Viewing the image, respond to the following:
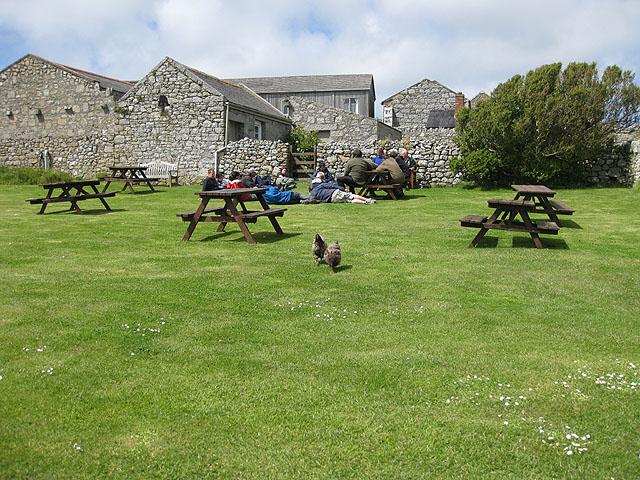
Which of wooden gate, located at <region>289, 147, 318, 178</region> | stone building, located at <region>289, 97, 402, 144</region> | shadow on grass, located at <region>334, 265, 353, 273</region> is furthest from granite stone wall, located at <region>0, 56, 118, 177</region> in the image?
shadow on grass, located at <region>334, 265, 353, 273</region>

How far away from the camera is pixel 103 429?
346cm

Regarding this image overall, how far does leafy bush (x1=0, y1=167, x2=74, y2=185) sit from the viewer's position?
24572 millimetres

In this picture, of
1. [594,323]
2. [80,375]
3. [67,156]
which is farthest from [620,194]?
[67,156]

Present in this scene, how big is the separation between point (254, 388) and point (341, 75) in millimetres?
52513

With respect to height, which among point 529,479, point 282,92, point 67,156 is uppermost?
point 282,92

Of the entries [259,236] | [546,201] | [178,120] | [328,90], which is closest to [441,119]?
[328,90]

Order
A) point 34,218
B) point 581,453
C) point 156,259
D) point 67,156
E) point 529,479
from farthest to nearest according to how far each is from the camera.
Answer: point 67,156 < point 34,218 < point 156,259 < point 581,453 < point 529,479

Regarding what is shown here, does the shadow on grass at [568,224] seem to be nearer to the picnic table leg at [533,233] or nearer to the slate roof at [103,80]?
the picnic table leg at [533,233]

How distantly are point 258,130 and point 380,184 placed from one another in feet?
43.3

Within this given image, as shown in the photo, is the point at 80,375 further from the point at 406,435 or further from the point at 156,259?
the point at 156,259

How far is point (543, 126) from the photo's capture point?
19.5 meters

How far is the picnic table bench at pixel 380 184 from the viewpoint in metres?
17.4

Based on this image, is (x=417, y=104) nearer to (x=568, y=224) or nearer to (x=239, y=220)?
(x=568, y=224)

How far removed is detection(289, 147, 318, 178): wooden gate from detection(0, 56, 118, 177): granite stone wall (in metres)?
8.82
